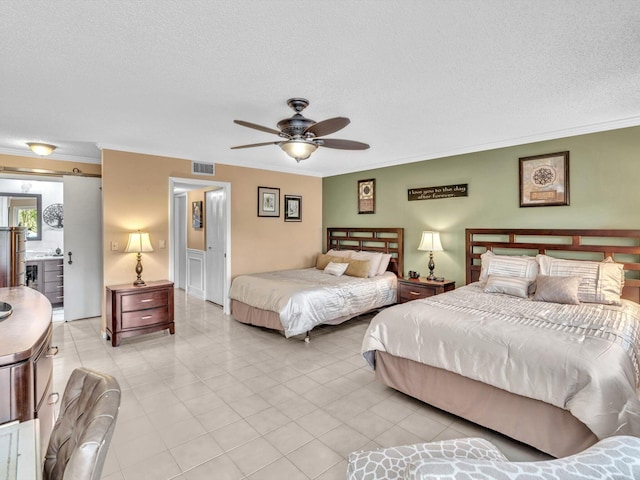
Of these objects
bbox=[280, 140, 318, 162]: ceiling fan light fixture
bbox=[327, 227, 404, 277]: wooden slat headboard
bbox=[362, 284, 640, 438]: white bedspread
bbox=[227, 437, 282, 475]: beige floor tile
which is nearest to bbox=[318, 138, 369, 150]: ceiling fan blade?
bbox=[280, 140, 318, 162]: ceiling fan light fixture

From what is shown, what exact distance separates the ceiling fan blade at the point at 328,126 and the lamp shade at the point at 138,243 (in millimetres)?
2817

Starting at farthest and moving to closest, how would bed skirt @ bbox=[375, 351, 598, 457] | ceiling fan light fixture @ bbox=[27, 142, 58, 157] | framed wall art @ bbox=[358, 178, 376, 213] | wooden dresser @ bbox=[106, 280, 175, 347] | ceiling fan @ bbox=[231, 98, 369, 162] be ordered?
1. framed wall art @ bbox=[358, 178, 376, 213]
2. ceiling fan light fixture @ bbox=[27, 142, 58, 157]
3. wooden dresser @ bbox=[106, 280, 175, 347]
4. ceiling fan @ bbox=[231, 98, 369, 162]
5. bed skirt @ bbox=[375, 351, 598, 457]

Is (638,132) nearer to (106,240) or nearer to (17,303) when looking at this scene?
(17,303)

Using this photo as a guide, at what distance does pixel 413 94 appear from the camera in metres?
2.76

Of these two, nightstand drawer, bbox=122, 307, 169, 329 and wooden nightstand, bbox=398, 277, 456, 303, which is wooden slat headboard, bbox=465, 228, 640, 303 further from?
nightstand drawer, bbox=122, 307, 169, 329

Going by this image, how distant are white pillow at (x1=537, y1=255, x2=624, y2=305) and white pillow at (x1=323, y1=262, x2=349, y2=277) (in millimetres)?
2754

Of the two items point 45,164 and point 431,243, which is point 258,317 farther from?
point 45,164

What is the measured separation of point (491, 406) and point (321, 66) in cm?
261

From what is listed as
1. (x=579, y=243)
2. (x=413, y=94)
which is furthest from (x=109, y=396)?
(x=579, y=243)

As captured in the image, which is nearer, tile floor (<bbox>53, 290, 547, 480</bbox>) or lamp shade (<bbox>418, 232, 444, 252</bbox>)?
tile floor (<bbox>53, 290, 547, 480</bbox>)

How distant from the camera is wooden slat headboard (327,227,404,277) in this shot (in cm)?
549

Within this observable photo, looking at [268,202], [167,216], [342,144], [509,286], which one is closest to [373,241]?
[268,202]

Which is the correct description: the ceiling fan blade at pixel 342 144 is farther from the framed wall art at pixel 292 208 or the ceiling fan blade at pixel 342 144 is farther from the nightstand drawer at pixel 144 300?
the framed wall art at pixel 292 208

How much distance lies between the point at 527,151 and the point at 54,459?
194 inches
